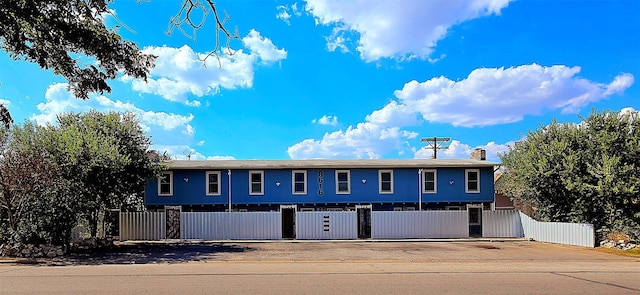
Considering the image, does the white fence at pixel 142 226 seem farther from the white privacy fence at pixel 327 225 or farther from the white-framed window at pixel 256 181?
the white-framed window at pixel 256 181

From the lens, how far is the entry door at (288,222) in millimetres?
28384

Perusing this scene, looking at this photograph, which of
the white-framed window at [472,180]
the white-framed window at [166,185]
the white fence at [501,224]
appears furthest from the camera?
the white-framed window at [472,180]

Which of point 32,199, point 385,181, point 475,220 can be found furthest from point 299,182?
point 32,199

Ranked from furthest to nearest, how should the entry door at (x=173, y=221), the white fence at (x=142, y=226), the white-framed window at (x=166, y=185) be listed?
1. the white-framed window at (x=166, y=185)
2. the entry door at (x=173, y=221)
3. the white fence at (x=142, y=226)

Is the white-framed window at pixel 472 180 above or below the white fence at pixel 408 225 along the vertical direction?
above

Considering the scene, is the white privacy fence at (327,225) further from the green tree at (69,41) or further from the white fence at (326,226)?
the green tree at (69,41)

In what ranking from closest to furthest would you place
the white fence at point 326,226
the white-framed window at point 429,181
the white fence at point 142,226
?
the white fence at point 142,226 → the white fence at point 326,226 → the white-framed window at point 429,181

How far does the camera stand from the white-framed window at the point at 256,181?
29.3 meters

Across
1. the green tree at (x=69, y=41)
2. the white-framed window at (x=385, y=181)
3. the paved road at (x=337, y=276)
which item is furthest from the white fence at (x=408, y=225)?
the green tree at (x=69, y=41)

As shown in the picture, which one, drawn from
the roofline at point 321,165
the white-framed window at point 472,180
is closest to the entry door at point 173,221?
the roofline at point 321,165

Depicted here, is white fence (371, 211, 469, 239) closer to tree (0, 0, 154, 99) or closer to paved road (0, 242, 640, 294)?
paved road (0, 242, 640, 294)

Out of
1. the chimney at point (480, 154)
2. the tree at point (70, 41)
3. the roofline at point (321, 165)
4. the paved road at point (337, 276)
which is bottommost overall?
the paved road at point (337, 276)

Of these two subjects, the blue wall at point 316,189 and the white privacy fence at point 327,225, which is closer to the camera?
the white privacy fence at point 327,225

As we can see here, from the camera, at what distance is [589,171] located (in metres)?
21.1
